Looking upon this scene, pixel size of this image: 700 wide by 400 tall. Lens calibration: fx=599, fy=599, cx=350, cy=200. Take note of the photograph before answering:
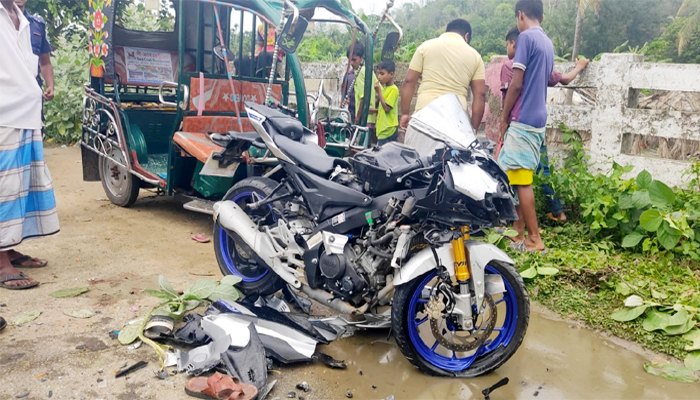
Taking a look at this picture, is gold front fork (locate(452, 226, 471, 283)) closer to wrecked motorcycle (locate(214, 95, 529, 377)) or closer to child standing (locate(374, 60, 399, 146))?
wrecked motorcycle (locate(214, 95, 529, 377))

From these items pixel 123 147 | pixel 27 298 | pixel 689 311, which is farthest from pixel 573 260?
pixel 123 147

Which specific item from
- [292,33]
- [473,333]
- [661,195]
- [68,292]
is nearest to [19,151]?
[68,292]

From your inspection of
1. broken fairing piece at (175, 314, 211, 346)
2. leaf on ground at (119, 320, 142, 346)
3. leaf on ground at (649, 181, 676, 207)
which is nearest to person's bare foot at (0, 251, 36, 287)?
leaf on ground at (119, 320, 142, 346)

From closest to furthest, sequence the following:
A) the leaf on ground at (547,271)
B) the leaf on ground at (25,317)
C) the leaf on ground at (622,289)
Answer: the leaf on ground at (25,317) < the leaf on ground at (622,289) < the leaf on ground at (547,271)

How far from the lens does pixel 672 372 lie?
136 inches

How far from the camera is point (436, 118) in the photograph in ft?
10.7

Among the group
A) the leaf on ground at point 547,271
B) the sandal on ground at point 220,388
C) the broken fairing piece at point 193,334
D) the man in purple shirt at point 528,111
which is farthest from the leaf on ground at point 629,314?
the broken fairing piece at point 193,334

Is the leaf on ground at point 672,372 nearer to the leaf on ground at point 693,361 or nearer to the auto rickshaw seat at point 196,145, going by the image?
the leaf on ground at point 693,361

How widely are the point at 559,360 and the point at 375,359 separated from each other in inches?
43.7

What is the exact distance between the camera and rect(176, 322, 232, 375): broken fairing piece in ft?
10.3

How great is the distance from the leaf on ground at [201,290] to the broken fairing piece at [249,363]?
71 centimetres

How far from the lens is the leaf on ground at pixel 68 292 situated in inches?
161

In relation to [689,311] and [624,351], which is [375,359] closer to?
[624,351]

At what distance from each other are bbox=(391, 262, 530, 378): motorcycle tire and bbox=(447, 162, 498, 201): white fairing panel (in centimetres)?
51
